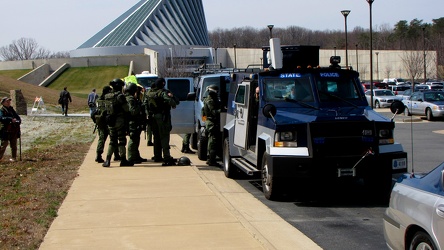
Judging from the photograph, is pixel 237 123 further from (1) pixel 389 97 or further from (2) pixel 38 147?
(1) pixel 389 97

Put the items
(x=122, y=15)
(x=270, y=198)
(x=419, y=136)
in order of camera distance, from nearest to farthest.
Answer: (x=270, y=198)
(x=419, y=136)
(x=122, y=15)

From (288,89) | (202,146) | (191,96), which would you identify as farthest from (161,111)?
(288,89)

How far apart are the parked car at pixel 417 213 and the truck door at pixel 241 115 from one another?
622 centimetres

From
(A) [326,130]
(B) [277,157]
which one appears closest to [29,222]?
(B) [277,157]

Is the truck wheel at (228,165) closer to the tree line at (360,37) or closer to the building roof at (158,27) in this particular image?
the tree line at (360,37)

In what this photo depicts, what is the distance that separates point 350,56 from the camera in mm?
86375

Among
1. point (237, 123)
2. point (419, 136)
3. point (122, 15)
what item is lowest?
point (419, 136)

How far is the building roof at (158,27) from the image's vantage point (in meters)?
109

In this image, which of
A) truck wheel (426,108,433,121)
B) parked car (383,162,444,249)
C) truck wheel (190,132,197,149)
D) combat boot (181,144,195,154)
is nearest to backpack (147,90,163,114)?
combat boot (181,144,195,154)

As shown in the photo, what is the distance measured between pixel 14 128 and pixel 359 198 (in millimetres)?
8804

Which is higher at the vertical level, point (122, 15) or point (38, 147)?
point (122, 15)

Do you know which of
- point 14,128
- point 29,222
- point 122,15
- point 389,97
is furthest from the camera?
point 122,15

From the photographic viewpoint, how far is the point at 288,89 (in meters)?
12.2

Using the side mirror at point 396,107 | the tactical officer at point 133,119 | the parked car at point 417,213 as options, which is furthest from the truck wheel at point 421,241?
the tactical officer at point 133,119
